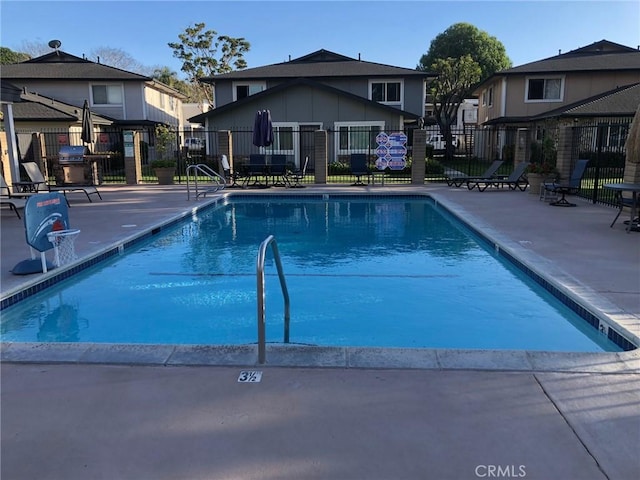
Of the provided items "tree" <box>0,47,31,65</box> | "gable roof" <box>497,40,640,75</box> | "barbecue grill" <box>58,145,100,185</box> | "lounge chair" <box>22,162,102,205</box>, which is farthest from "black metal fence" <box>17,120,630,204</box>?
"tree" <box>0,47,31,65</box>

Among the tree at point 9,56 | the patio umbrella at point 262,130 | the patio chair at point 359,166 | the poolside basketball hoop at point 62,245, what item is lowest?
the poolside basketball hoop at point 62,245

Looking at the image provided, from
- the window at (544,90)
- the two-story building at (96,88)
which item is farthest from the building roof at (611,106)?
the two-story building at (96,88)

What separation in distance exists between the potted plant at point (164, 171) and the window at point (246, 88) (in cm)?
975

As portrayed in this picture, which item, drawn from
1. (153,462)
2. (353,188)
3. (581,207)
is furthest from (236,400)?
(353,188)

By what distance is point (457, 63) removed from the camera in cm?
3303

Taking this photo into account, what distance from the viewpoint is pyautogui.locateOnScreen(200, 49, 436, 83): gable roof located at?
26906mm

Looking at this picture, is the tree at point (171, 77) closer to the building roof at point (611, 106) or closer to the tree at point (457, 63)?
the tree at point (457, 63)

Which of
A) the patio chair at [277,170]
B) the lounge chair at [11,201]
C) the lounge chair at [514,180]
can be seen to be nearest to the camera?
the lounge chair at [11,201]

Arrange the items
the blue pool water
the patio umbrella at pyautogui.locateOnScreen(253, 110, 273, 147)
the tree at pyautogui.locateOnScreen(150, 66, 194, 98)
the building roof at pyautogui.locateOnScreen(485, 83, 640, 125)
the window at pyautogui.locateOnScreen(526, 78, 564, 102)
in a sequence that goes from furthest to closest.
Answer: the tree at pyautogui.locateOnScreen(150, 66, 194, 98), the window at pyautogui.locateOnScreen(526, 78, 564, 102), the building roof at pyautogui.locateOnScreen(485, 83, 640, 125), the patio umbrella at pyautogui.locateOnScreen(253, 110, 273, 147), the blue pool water

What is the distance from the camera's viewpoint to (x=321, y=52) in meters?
30.7

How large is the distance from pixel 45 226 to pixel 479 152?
32.3 metres

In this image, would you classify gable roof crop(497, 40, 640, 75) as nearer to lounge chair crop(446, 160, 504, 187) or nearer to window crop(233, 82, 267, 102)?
lounge chair crop(446, 160, 504, 187)

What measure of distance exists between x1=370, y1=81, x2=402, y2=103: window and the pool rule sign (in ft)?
31.9

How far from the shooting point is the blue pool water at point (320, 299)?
5.12 metres
